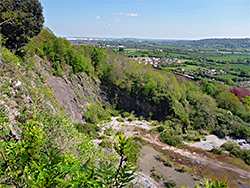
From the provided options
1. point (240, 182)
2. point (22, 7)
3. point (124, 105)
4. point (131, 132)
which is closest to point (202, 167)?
point (240, 182)

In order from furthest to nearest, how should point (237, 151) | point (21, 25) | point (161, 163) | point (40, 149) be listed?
point (237, 151) < point (161, 163) < point (21, 25) < point (40, 149)

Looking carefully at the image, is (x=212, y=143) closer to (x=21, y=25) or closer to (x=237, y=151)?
(x=237, y=151)

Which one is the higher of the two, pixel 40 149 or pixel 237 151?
pixel 40 149

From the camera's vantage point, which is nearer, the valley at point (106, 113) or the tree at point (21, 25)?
the valley at point (106, 113)

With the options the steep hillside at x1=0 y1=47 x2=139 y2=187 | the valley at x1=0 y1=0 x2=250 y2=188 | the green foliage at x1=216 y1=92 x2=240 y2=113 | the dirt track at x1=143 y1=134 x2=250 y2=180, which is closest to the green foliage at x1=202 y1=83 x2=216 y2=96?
the valley at x1=0 y1=0 x2=250 y2=188

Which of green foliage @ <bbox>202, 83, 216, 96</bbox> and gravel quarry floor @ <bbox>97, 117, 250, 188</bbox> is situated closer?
gravel quarry floor @ <bbox>97, 117, 250, 188</bbox>

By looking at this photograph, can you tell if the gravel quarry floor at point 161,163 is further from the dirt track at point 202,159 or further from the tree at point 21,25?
the tree at point 21,25

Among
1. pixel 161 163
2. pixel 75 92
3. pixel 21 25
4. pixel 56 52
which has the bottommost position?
pixel 161 163

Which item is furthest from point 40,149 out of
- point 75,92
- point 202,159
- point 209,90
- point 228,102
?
point 209,90

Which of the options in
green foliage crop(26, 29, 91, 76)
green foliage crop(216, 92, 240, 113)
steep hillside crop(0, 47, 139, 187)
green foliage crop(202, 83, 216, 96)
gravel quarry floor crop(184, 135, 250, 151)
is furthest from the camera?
green foliage crop(202, 83, 216, 96)

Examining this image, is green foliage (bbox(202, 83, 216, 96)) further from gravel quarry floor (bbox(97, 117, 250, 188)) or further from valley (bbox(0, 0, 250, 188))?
gravel quarry floor (bbox(97, 117, 250, 188))

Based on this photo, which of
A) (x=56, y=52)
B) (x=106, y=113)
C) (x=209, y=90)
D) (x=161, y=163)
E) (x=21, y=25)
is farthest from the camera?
(x=209, y=90)

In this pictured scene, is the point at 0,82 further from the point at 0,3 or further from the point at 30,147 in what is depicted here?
the point at 30,147

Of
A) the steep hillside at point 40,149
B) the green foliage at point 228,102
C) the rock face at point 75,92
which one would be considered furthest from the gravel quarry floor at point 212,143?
the steep hillside at point 40,149
